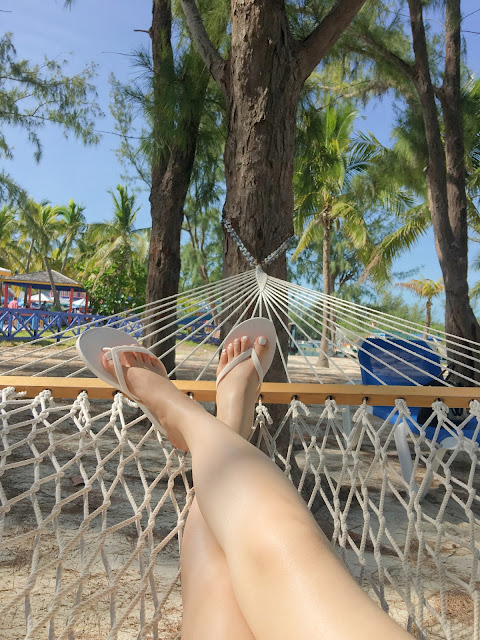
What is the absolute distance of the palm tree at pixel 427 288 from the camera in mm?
16844

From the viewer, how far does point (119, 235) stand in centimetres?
1614

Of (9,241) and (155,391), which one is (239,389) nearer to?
(155,391)

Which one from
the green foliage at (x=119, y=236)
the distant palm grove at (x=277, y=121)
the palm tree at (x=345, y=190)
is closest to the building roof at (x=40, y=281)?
the green foliage at (x=119, y=236)

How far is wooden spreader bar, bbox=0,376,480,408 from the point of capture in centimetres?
117

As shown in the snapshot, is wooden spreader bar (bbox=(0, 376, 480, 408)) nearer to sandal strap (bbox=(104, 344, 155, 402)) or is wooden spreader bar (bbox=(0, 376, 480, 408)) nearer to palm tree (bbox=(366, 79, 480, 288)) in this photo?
sandal strap (bbox=(104, 344, 155, 402))

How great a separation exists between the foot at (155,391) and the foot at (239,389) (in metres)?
0.10

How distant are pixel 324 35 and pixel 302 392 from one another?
147 cm

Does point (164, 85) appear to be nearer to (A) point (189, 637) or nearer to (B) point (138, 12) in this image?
(A) point (189, 637)

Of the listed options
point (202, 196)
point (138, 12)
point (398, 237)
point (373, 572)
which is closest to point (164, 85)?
point (202, 196)

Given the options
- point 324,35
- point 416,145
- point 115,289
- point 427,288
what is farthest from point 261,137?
point 427,288

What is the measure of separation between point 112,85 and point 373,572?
3.55m

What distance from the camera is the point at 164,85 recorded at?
2.88 m

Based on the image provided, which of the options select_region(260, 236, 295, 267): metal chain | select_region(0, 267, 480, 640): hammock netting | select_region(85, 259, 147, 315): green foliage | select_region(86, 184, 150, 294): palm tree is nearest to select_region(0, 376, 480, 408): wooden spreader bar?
select_region(0, 267, 480, 640): hammock netting

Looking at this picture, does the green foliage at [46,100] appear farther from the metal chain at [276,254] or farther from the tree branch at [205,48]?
the metal chain at [276,254]
